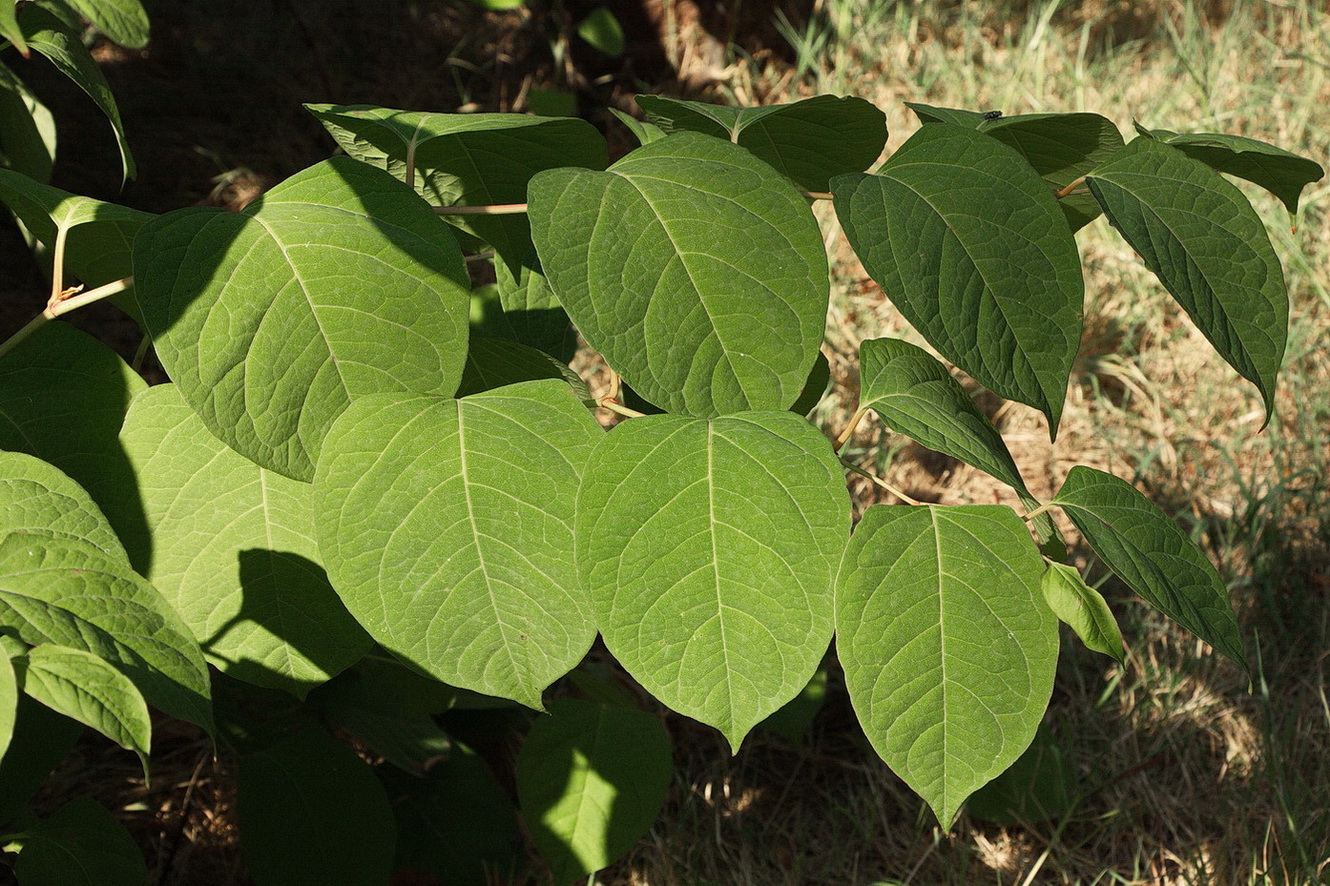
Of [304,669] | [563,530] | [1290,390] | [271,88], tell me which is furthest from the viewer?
[271,88]

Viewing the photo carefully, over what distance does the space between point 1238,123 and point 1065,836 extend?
2357 millimetres

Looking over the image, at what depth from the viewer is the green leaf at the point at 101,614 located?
565 millimetres

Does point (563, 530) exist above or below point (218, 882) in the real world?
above

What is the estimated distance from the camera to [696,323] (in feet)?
2.05

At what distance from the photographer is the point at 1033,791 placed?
6.23 feet

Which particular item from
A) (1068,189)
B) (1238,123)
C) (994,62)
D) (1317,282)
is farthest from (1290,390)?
(1068,189)

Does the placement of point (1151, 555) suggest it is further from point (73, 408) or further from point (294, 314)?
point (73, 408)

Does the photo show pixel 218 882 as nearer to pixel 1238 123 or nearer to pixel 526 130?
pixel 526 130

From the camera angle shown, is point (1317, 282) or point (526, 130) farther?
point (1317, 282)

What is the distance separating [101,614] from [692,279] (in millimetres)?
369

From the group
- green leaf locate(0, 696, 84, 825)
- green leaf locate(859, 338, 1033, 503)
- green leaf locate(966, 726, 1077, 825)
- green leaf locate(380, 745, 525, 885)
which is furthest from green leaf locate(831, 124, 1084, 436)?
green leaf locate(966, 726, 1077, 825)

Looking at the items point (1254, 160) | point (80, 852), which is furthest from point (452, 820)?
point (1254, 160)

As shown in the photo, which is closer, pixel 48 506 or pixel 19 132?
pixel 48 506

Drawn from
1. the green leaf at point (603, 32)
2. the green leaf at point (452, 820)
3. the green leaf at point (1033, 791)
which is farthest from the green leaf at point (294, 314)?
the green leaf at point (603, 32)
